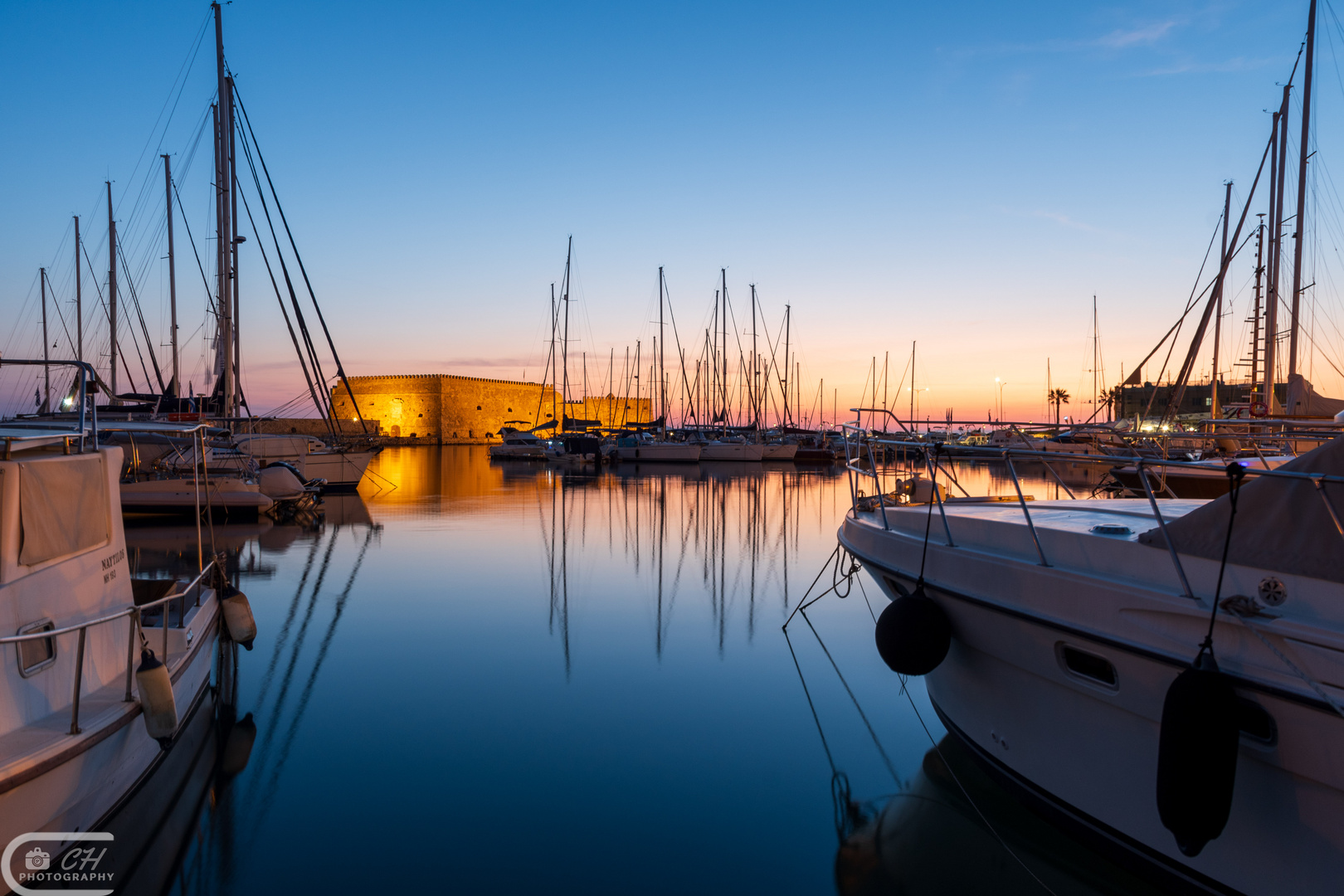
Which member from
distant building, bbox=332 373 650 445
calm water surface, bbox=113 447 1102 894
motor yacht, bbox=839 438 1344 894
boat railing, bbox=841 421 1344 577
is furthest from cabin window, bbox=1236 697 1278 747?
distant building, bbox=332 373 650 445

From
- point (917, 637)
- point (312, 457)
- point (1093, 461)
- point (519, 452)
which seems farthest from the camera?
point (519, 452)

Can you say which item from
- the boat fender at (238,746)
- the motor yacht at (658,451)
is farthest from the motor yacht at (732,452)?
the boat fender at (238,746)

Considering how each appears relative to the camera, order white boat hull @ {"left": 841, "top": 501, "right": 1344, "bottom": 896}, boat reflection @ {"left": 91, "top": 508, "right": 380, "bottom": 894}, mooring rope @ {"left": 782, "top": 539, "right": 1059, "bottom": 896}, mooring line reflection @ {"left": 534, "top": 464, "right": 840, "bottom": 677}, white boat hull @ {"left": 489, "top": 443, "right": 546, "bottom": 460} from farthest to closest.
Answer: white boat hull @ {"left": 489, "top": 443, "right": 546, "bottom": 460} < mooring line reflection @ {"left": 534, "top": 464, "right": 840, "bottom": 677} < mooring rope @ {"left": 782, "top": 539, "right": 1059, "bottom": 896} < boat reflection @ {"left": 91, "top": 508, "right": 380, "bottom": 894} < white boat hull @ {"left": 841, "top": 501, "right": 1344, "bottom": 896}

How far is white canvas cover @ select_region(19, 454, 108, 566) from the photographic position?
3.92 m

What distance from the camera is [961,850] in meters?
4.05

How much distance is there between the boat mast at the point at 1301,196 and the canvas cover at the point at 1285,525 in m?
12.8

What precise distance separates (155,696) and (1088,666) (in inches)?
175

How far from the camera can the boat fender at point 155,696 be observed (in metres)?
3.93

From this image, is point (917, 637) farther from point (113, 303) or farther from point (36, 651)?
point (113, 303)

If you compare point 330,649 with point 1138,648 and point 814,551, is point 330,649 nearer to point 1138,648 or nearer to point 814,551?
point 1138,648

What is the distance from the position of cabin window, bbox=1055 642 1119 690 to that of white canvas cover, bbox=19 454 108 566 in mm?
4977

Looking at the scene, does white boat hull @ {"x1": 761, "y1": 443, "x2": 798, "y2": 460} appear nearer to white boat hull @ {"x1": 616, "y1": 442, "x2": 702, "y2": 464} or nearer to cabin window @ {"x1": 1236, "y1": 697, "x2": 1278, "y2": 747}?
white boat hull @ {"x1": 616, "y1": 442, "x2": 702, "y2": 464}

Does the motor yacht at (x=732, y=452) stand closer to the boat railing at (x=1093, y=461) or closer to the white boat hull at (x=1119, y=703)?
the boat railing at (x=1093, y=461)

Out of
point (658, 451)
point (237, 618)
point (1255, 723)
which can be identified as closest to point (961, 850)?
point (1255, 723)
